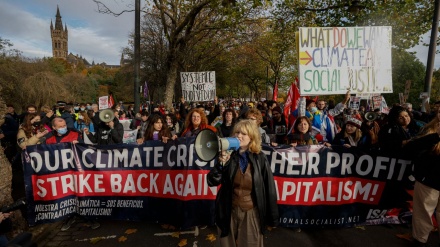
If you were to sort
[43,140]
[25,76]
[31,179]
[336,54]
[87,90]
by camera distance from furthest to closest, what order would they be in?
[87,90]
[25,76]
[336,54]
[43,140]
[31,179]

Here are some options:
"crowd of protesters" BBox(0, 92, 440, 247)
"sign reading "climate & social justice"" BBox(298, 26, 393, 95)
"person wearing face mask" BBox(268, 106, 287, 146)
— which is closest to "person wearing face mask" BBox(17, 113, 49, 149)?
"crowd of protesters" BBox(0, 92, 440, 247)

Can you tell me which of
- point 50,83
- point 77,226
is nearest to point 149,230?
point 77,226

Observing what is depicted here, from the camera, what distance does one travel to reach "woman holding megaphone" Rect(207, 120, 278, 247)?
244 centimetres

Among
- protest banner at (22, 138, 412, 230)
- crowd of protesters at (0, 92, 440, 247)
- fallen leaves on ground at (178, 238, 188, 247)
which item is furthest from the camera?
protest banner at (22, 138, 412, 230)

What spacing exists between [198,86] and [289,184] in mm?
7517

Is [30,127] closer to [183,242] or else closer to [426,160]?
[183,242]

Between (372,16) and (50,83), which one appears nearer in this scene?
(372,16)

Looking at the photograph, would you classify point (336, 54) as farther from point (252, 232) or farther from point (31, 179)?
point (31, 179)

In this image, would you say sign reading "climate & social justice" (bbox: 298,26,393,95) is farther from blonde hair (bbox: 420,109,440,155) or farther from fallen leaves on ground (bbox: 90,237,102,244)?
fallen leaves on ground (bbox: 90,237,102,244)

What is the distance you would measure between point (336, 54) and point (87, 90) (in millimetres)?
51737

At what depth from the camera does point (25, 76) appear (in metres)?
28.1

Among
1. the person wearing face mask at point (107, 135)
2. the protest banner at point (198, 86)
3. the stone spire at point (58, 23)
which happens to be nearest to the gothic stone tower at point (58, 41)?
the stone spire at point (58, 23)

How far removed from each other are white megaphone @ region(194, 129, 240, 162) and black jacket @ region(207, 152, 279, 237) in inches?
10.1

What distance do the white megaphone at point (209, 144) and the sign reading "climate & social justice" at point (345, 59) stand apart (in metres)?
3.43
